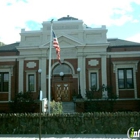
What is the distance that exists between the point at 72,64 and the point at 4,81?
8.21 m

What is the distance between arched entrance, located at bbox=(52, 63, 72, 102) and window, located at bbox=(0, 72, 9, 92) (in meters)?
5.49

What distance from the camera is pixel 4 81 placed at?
29.9 metres

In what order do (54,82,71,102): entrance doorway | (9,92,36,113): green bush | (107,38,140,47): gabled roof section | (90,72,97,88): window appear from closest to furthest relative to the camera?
(9,92,36,113): green bush → (90,72,97,88): window → (54,82,71,102): entrance doorway → (107,38,140,47): gabled roof section

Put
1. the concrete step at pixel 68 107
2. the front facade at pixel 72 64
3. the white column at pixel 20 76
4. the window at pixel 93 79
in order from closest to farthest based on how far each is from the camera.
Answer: the concrete step at pixel 68 107
the front facade at pixel 72 64
the window at pixel 93 79
the white column at pixel 20 76

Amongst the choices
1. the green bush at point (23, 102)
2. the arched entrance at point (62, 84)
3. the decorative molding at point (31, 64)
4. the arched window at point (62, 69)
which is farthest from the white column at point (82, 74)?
the green bush at point (23, 102)

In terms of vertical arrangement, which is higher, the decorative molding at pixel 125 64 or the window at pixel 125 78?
the decorative molding at pixel 125 64

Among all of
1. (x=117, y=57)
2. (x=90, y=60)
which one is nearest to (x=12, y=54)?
(x=90, y=60)

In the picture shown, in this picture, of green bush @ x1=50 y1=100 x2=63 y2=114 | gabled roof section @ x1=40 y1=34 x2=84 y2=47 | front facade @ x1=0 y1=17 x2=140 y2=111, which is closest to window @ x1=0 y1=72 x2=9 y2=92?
front facade @ x1=0 y1=17 x2=140 y2=111

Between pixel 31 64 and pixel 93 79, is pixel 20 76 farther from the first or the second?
pixel 93 79

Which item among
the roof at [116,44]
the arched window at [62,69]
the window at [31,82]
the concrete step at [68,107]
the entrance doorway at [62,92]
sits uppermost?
the roof at [116,44]

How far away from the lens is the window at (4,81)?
29.7 meters

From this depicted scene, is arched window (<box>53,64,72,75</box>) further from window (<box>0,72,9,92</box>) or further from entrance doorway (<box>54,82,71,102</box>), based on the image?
window (<box>0,72,9,92</box>)

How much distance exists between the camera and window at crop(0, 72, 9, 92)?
97.4 ft

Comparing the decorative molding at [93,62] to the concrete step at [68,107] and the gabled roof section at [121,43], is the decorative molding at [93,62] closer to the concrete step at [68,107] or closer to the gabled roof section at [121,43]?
the gabled roof section at [121,43]
